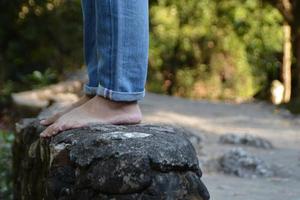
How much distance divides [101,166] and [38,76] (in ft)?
18.8

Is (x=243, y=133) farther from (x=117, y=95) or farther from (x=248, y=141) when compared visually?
(x=117, y=95)

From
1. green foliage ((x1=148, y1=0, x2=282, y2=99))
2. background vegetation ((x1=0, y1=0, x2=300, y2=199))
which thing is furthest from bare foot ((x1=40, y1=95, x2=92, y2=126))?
green foliage ((x1=148, y1=0, x2=282, y2=99))

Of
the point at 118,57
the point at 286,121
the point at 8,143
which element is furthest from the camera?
the point at 286,121

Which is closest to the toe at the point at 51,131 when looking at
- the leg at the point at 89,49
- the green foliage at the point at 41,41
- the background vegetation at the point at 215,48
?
the leg at the point at 89,49

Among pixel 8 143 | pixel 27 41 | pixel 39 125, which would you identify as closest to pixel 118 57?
pixel 39 125

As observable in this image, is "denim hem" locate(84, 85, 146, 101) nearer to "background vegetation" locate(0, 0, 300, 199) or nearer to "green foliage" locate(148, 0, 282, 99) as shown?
"background vegetation" locate(0, 0, 300, 199)

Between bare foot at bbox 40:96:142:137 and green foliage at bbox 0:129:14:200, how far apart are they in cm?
156

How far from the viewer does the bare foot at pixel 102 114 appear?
214 centimetres

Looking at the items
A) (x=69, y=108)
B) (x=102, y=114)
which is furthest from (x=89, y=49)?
(x=102, y=114)

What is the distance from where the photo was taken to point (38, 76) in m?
7.47

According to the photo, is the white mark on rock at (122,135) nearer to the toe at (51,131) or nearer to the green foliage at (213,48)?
the toe at (51,131)

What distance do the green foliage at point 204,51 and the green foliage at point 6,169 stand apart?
937cm

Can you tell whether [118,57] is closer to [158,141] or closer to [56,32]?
[158,141]

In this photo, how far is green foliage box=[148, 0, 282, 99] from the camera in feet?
44.6
